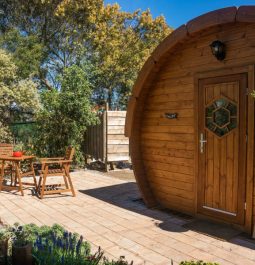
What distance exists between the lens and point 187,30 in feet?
15.3

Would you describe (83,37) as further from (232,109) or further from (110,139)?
(232,109)

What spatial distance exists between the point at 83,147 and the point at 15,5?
8998mm

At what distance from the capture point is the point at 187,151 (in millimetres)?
5129

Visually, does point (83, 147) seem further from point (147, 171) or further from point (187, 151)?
point (187, 151)

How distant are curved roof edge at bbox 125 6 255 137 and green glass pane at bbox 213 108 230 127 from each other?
1.19 meters

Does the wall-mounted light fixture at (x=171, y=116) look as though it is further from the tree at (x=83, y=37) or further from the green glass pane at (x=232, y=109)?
the tree at (x=83, y=37)

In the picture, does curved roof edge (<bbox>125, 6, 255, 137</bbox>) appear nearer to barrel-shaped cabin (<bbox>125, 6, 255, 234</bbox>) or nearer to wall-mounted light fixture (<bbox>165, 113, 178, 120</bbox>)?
barrel-shaped cabin (<bbox>125, 6, 255, 234</bbox>)

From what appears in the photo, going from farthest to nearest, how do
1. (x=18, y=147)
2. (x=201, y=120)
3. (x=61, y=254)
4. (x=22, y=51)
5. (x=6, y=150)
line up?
(x=22, y=51), (x=18, y=147), (x=6, y=150), (x=201, y=120), (x=61, y=254)

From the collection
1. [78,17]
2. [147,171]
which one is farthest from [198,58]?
[78,17]

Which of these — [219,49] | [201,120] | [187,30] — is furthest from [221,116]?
[187,30]

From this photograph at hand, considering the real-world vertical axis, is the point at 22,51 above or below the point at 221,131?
above

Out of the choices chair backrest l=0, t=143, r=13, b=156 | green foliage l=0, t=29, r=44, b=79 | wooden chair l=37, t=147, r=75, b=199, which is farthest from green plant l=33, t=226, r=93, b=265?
green foliage l=0, t=29, r=44, b=79

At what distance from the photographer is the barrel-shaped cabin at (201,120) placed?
4.25 meters

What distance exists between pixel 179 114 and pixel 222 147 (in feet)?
3.24
